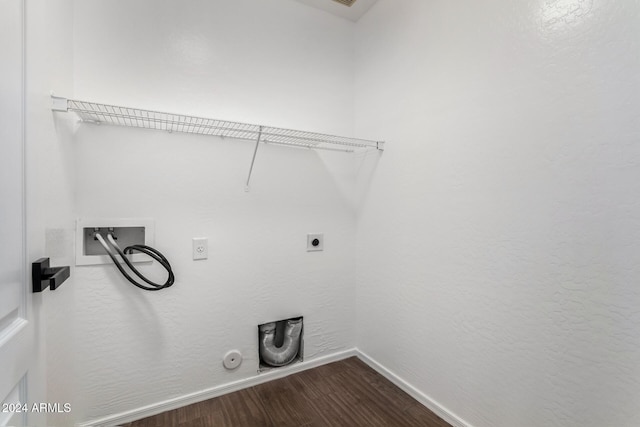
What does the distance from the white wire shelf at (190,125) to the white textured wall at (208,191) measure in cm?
6

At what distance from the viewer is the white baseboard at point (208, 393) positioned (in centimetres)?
150

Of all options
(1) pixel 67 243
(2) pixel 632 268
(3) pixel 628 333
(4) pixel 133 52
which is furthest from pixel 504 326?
(4) pixel 133 52

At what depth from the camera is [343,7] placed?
2078 millimetres

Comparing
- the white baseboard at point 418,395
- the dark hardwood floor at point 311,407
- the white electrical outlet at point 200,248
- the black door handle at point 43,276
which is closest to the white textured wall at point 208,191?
the white electrical outlet at point 200,248

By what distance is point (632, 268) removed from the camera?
946mm

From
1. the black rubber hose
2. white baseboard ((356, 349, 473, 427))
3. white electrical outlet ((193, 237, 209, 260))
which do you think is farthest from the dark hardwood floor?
white electrical outlet ((193, 237, 209, 260))

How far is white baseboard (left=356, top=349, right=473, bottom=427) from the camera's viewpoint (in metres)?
1.50

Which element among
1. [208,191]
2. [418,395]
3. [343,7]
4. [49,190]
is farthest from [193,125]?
[418,395]

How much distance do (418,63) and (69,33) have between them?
1.84 metres

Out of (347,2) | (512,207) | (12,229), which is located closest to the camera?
(12,229)

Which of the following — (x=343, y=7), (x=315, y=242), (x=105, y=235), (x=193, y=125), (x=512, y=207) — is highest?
(x=343, y=7)

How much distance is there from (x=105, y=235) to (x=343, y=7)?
7.14ft

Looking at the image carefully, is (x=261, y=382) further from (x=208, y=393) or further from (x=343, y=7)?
(x=343, y=7)

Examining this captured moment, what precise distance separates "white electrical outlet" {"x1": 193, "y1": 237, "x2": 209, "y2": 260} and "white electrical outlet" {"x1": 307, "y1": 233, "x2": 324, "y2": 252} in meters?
0.69
